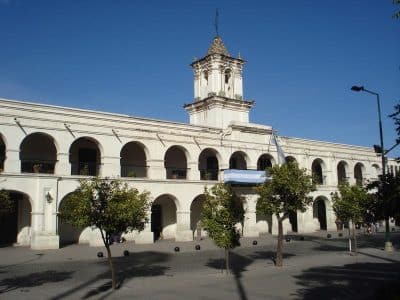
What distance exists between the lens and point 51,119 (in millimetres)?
29406

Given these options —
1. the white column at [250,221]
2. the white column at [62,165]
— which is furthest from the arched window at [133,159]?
the white column at [250,221]

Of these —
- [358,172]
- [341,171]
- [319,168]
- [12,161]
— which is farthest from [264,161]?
[12,161]

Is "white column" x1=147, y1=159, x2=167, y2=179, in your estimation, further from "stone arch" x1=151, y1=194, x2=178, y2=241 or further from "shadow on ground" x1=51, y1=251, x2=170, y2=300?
"shadow on ground" x1=51, y1=251, x2=170, y2=300

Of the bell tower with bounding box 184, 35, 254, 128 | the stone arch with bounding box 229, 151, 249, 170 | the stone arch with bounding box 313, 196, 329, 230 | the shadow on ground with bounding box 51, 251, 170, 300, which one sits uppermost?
the bell tower with bounding box 184, 35, 254, 128

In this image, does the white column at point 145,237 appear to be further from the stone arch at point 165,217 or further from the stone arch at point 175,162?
the stone arch at point 175,162

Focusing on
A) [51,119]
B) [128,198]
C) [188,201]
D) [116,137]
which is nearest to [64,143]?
[51,119]

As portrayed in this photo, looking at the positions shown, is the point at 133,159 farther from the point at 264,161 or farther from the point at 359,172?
the point at 359,172

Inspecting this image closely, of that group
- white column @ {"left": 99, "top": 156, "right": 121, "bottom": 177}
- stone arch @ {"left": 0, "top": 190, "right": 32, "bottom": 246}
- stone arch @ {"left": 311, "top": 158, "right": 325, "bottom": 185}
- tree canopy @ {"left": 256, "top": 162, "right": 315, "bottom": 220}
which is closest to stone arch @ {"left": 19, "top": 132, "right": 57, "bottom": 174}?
stone arch @ {"left": 0, "top": 190, "right": 32, "bottom": 246}

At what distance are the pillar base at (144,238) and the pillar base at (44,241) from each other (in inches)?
245

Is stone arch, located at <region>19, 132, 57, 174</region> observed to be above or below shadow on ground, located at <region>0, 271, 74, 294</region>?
above

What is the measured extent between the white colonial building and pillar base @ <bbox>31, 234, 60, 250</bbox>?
6 centimetres

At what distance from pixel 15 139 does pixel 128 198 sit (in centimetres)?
1510

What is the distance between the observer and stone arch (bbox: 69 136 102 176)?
108ft

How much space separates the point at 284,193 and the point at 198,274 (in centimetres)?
583
